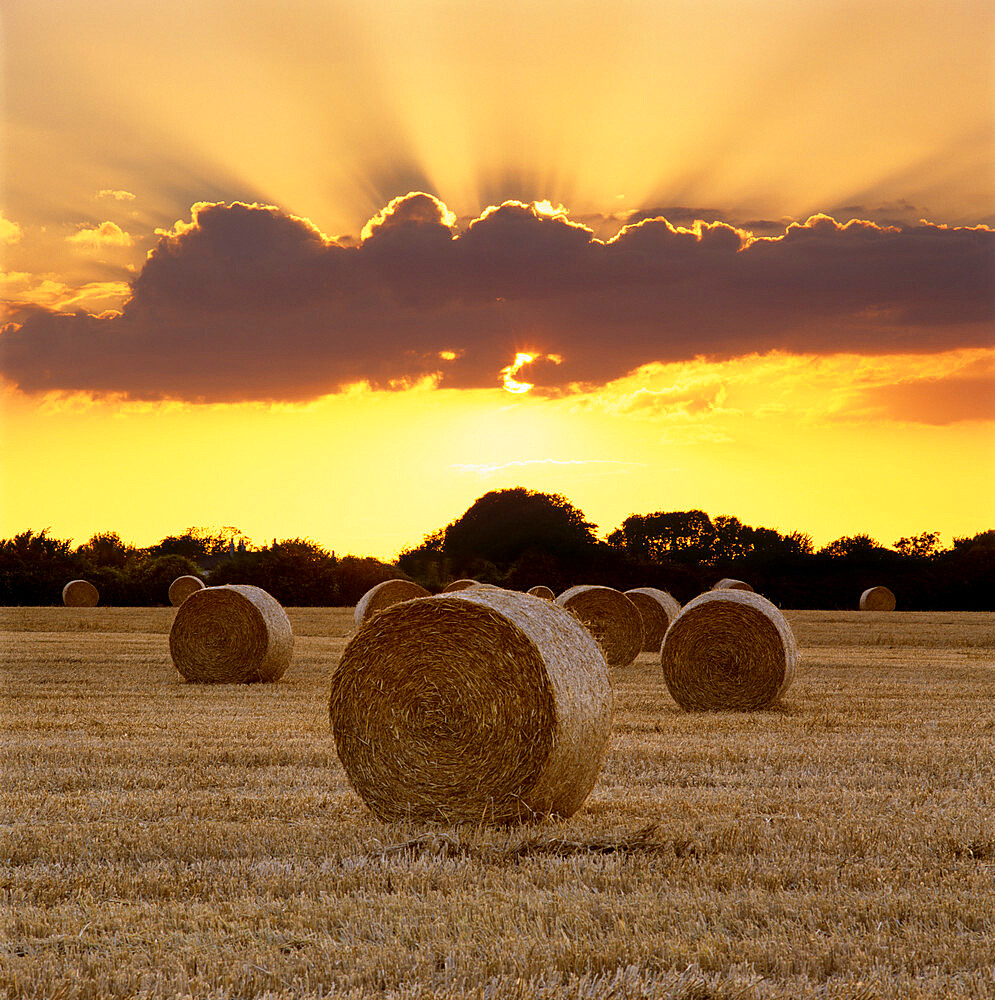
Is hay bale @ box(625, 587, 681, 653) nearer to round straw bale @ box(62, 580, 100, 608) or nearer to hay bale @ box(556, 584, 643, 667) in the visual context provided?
hay bale @ box(556, 584, 643, 667)

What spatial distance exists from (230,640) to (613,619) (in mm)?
7968

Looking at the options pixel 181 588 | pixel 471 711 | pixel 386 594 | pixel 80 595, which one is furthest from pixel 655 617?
pixel 80 595

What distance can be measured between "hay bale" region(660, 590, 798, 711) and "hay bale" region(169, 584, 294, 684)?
6223mm

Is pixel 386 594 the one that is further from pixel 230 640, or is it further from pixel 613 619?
pixel 230 640

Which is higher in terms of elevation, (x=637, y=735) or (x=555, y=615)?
(x=555, y=615)

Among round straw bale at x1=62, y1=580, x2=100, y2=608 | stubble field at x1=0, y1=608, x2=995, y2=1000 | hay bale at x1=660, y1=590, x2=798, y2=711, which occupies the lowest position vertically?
stubble field at x1=0, y1=608, x2=995, y2=1000

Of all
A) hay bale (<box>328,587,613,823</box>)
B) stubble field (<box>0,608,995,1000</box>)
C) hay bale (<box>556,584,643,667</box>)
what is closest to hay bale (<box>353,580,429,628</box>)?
hay bale (<box>556,584,643,667</box>)

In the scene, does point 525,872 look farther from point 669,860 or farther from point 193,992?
point 193,992

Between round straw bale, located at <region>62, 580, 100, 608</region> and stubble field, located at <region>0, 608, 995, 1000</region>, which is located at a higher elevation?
round straw bale, located at <region>62, 580, 100, 608</region>

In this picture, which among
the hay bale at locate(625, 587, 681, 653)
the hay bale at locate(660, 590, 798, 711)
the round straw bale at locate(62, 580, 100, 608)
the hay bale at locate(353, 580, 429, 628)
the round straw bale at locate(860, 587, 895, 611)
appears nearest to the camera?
the hay bale at locate(660, 590, 798, 711)

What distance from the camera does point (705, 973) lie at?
4.53 metres

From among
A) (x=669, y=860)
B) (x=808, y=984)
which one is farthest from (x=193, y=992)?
(x=669, y=860)

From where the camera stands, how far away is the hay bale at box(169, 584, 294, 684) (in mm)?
17750

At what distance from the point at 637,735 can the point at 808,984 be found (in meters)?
7.12
